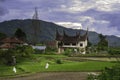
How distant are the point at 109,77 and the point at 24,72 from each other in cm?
2908

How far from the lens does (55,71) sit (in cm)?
4541

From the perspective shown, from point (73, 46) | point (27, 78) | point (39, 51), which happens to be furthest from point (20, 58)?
point (73, 46)

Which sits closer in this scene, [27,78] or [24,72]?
[27,78]

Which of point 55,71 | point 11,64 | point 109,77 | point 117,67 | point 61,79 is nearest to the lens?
point 109,77

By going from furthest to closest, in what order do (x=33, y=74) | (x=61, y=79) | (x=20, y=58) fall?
(x=20, y=58)
(x=33, y=74)
(x=61, y=79)

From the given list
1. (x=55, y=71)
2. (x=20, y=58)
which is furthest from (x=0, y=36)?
(x=55, y=71)

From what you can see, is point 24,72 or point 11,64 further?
point 11,64

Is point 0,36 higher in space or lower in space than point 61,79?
higher

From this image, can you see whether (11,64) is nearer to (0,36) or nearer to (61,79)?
(61,79)

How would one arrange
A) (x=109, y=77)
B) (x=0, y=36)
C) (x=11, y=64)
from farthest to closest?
(x=0, y=36) → (x=11, y=64) → (x=109, y=77)

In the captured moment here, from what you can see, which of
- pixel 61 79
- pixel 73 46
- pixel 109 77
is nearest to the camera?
pixel 109 77

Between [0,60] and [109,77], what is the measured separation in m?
36.7

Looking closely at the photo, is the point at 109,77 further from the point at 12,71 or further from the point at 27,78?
the point at 12,71

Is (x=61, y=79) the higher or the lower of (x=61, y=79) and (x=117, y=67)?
the lower
